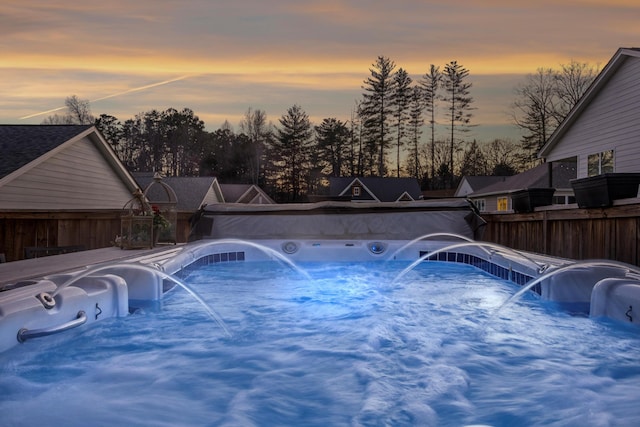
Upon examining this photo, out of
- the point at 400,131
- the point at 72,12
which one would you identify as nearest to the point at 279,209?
the point at 72,12

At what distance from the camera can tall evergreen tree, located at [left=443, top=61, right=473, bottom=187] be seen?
2684 centimetres

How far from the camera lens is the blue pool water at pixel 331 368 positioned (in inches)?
76.0

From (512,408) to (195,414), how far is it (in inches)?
51.6

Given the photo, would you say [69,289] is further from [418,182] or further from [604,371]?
[418,182]

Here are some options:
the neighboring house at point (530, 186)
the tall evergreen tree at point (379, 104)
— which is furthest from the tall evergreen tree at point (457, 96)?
the neighboring house at point (530, 186)

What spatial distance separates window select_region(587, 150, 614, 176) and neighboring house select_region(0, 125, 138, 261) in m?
9.72

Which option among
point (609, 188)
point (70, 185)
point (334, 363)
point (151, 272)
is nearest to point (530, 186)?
point (609, 188)

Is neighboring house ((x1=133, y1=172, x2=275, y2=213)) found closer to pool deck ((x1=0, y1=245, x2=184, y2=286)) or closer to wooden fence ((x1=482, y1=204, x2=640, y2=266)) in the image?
wooden fence ((x1=482, y1=204, x2=640, y2=266))

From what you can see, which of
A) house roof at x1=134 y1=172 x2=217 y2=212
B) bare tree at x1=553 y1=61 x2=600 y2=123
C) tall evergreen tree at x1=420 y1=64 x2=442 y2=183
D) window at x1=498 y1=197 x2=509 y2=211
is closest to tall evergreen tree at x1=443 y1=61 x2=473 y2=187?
tall evergreen tree at x1=420 y1=64 x2=442 y2=183

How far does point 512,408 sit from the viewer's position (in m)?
1.99

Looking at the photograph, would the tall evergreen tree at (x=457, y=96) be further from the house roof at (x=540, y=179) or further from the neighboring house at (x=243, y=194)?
the neighboring house at (x=243, y=194)

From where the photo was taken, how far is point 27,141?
10.1m

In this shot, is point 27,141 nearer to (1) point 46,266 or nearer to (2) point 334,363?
(1) point 46,266

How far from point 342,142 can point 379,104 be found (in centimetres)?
375
